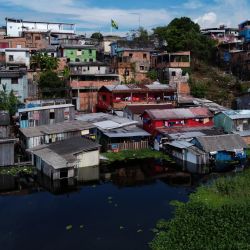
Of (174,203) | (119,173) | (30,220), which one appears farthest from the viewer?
(119,173)

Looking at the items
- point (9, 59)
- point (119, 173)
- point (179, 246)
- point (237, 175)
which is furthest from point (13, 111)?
point (179, 246)

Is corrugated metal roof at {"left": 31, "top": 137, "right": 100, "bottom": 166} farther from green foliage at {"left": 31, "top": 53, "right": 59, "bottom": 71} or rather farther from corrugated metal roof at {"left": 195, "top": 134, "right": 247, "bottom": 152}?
green foliage at {"left": 31, "top": 53, "right": 59, "bottom": 71}

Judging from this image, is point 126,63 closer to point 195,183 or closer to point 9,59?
point 9,59

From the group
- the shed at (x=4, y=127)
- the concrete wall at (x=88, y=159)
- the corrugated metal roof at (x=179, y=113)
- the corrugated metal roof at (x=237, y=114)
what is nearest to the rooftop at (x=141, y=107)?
the corrugated metal roof at (x=179, y=113)

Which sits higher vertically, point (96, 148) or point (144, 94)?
point (144, 94)

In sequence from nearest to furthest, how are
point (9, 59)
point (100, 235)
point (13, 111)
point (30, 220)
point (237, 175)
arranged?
point (100, 235), point (30, 220), point (237, 175), point (13, 111), point (9, 59)

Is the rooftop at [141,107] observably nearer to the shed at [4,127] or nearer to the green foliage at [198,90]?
the green foliage at [198,90]

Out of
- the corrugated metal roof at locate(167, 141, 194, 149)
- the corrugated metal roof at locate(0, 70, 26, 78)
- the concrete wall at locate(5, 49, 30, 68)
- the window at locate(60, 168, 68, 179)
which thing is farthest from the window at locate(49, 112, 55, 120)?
the concrete wall at locate(5, 49, 30, 68)
